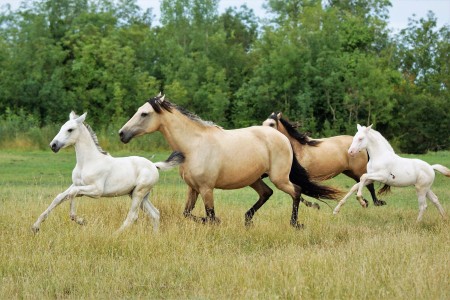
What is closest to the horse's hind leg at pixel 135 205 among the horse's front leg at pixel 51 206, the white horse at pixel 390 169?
the horse's front leg at pixel 51 206

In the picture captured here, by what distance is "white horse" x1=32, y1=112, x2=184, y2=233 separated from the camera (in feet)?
34.4

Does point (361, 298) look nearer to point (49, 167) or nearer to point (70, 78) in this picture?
point (49, 167)

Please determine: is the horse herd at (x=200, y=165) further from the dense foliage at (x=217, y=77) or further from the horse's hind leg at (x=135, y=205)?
the dense foliage at (x=217, y=77)

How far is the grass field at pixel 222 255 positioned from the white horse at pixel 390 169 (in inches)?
21.3

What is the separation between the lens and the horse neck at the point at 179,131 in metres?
11.6

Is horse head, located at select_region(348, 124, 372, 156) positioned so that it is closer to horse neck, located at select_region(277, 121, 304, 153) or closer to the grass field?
the grass field

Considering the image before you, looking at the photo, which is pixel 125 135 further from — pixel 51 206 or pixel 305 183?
pixel 305 183

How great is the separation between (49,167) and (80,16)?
28285mm

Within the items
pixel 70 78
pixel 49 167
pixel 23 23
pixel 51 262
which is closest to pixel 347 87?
pixel 70 78

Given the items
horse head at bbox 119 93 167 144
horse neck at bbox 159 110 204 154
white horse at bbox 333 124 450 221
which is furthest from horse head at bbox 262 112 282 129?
horse head at bbox 119 93 167 144

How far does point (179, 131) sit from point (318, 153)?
4.48m

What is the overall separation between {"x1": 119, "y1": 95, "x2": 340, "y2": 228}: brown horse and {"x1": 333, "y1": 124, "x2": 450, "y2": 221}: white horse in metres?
1.44

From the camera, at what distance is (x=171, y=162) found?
11.3 meters

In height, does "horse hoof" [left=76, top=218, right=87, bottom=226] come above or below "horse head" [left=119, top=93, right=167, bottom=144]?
below
